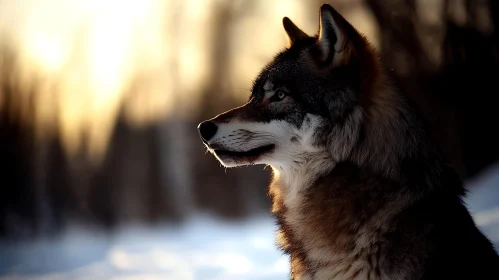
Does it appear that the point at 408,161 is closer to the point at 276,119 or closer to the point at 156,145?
the point at 276,119

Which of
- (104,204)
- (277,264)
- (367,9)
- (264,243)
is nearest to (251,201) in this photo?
(264,243)

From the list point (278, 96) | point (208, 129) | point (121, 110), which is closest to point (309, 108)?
point (278, 96)

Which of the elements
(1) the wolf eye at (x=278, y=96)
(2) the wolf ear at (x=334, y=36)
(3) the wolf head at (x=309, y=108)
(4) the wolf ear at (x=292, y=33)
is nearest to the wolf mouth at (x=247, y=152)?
(3) the wolf head at (x=309, y=108)

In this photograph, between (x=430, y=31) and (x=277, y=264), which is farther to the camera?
(x=430, y=31)

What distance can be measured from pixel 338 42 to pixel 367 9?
118 cm

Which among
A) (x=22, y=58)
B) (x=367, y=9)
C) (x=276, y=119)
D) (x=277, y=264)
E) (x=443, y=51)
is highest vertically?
(x=22, y=58)

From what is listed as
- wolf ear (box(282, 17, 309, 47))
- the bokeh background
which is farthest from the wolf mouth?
the bokeh background

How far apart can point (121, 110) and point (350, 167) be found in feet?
4.86

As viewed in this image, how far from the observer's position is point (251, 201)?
2236 mm

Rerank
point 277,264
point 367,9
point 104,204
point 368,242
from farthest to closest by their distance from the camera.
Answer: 1. point 104,204
2. point 367,9
3. point 277,264
4. point 368,242

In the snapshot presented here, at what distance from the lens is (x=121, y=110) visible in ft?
7.20

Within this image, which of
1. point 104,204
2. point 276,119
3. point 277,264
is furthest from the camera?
point 104,204

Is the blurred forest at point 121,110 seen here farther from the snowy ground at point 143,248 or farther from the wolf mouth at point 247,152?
the wolf mouth at point 247,152

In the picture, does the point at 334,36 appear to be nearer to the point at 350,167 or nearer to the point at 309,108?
the point at 309,108
